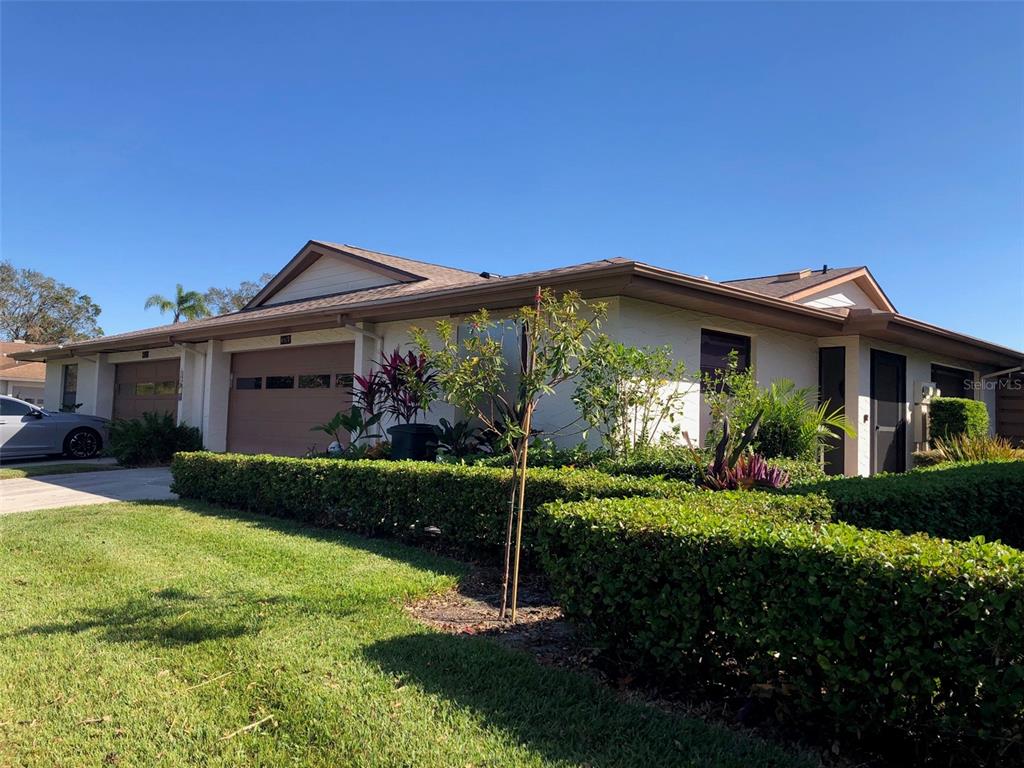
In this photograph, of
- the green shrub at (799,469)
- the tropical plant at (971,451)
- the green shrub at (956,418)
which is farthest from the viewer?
the green shrub at (956,418)

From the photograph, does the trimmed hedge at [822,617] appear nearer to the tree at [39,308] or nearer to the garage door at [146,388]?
the garage door at [146,388]

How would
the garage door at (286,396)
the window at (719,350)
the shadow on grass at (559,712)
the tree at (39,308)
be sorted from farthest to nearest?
the tree at (39,308), the garage door at (286,396), the window at (719,350), the shadow on grass at (559,712)

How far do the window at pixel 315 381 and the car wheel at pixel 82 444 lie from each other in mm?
7263

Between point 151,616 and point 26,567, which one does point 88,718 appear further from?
point 26,567

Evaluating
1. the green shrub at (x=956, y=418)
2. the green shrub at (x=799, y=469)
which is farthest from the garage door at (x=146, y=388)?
the green shrub at (x=956, y=418)

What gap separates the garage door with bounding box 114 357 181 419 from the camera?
1684cm

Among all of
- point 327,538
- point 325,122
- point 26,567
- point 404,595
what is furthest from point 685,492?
point 325,122

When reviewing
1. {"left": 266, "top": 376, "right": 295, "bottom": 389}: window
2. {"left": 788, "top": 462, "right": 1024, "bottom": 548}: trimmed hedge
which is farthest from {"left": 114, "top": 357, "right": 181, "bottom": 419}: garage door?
{"left": 788, "top": 462, "right": 1024, "bottom": 548}: trimmed hedge

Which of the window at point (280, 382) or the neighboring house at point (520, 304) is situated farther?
the window at point (280, 382)

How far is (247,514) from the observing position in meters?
8.23

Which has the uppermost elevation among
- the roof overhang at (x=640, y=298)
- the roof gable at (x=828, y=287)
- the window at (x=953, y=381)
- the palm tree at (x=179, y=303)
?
the palm tree at (x=179, y=303)

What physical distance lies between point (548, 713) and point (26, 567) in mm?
5011

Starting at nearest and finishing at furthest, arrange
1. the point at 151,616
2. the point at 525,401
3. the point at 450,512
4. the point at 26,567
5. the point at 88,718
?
the point at 88,718
the point at 151,616
the point at 525,401
the point at 26,567
the point at 450,512

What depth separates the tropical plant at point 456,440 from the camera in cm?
884
